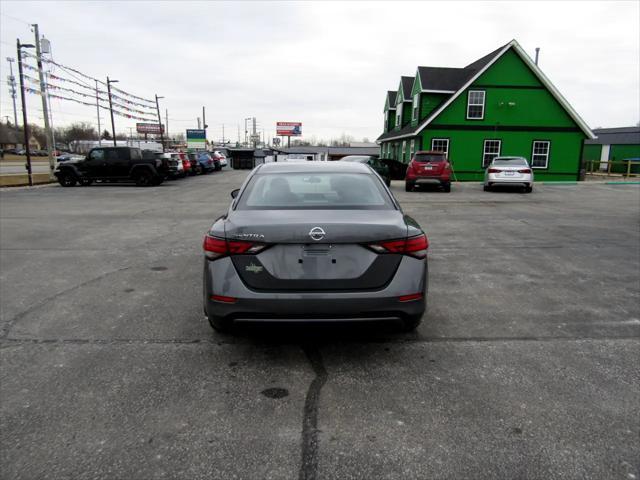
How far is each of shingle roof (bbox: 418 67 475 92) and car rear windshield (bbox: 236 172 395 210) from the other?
27.4 meters

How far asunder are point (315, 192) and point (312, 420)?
2.07 m

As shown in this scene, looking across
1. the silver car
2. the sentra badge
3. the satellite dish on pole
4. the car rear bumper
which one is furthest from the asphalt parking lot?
the satellite dish on pole

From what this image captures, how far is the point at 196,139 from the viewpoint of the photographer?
95188mm

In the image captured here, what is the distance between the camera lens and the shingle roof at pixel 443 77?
30.0 metres

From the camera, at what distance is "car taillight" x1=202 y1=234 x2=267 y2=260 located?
3480 mm

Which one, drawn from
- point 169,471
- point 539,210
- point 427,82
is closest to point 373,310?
point 169,471

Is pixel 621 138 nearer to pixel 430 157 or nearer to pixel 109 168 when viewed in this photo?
pixel 430 157

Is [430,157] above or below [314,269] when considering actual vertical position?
above

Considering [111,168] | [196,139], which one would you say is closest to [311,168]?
[111,168]

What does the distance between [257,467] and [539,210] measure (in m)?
13.8

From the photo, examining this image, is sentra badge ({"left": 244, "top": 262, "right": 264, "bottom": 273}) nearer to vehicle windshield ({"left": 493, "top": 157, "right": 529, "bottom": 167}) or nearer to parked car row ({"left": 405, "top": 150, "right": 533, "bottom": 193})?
parked car row ({"left": 405, "top": 150, "right": 533, "bottom": 193})

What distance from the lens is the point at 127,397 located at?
332cm

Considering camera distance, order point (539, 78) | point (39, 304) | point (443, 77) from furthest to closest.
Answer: point (443, 77)
point (539, 78)
point (39, 304)

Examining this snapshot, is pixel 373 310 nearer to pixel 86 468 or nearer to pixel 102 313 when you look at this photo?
pixel 86 468
